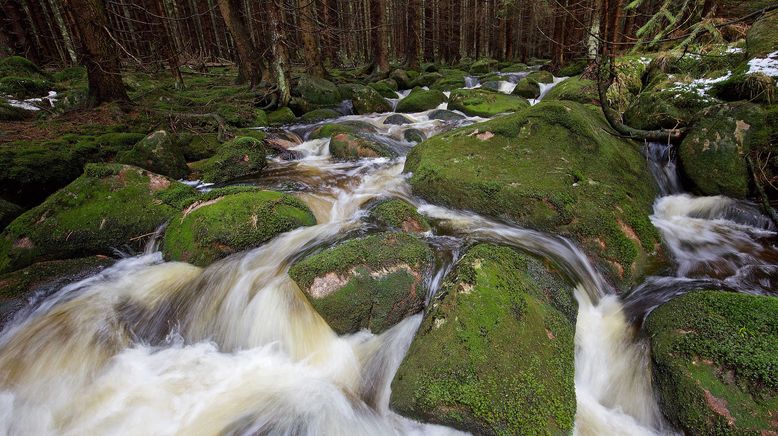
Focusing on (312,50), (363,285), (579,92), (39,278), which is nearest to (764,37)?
(579,92)

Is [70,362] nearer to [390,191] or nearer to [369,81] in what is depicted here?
[390,191]

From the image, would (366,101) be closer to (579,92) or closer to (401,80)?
(401,80)

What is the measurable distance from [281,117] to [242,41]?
4.13 meters

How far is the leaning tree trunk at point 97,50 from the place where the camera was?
23.4ft

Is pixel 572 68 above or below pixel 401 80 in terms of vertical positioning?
below

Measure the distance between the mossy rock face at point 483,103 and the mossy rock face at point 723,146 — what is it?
5.68m

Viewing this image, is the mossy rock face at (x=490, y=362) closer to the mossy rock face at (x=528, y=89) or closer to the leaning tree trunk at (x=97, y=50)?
the leaning tree trunk at (x=97, y=50)

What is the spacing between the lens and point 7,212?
4.73 m

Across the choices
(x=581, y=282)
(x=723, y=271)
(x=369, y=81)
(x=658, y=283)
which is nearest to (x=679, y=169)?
(x=723, y=271)

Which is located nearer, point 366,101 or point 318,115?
point 318,115

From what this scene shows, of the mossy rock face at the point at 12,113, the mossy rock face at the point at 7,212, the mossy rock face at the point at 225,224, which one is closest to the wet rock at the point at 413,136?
the mossy rock face at the point at 225,224

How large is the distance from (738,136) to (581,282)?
11.1ft

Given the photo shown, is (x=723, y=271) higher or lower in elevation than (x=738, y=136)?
lower

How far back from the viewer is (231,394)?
120 inches
